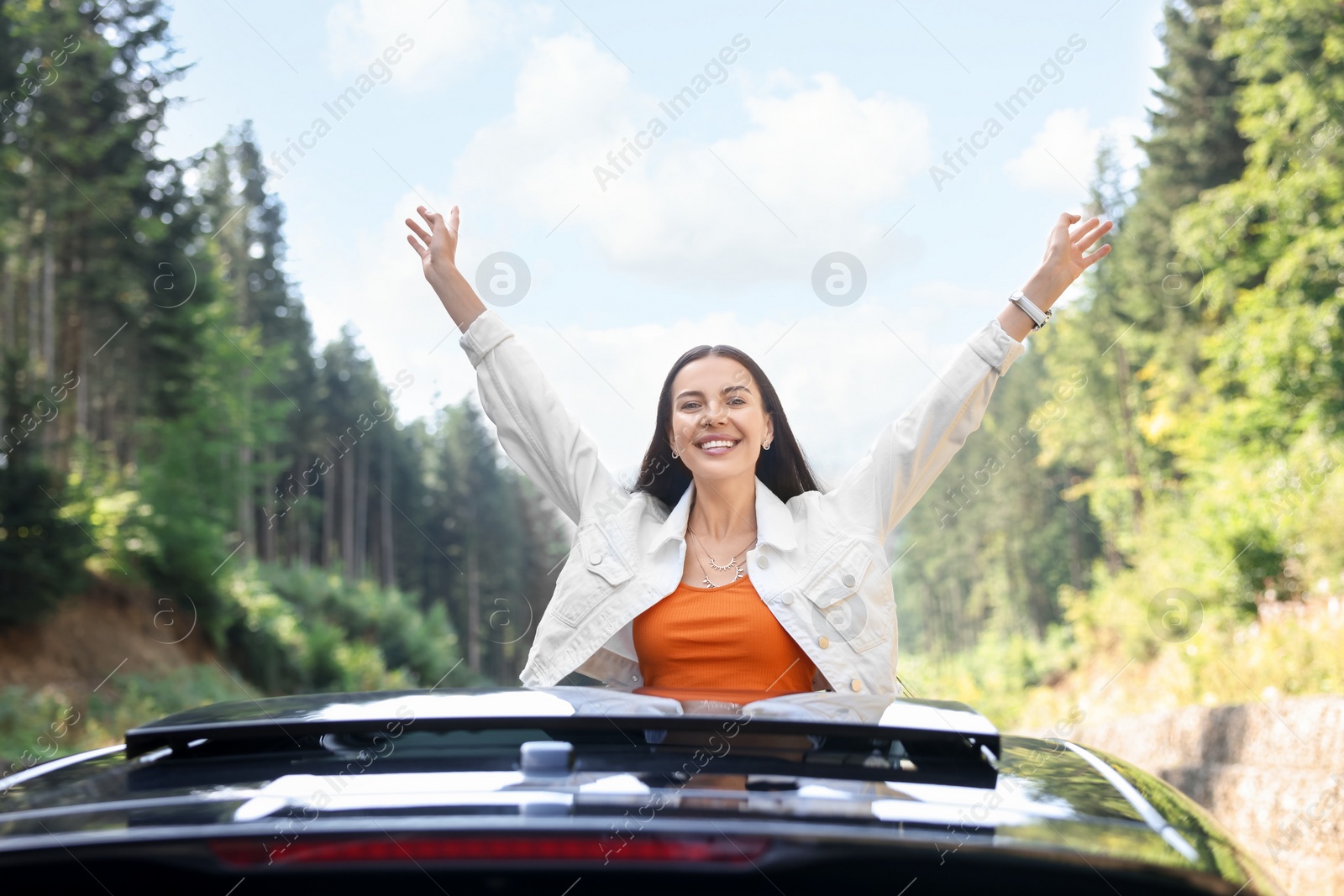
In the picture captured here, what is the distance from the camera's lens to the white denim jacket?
338 cm

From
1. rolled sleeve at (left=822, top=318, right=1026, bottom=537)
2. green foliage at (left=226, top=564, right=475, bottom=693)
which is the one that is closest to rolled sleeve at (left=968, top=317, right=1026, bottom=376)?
rolled sleeve at (left=822, top=318, right=1026, bottom=537)

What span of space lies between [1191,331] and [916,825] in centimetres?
3335

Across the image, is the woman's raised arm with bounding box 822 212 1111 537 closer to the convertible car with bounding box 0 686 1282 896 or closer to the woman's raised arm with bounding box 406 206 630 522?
the woman's raised arm with bounding box 406 206 630 522

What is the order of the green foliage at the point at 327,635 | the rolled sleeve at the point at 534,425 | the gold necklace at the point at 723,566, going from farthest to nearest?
1. the green foliage at the point at 327,635
2. the rolled sleeve at the point at 534,425
3. the gold necklace at the point at 723,566

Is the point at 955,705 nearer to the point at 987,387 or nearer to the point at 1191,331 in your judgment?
the point at 987,387

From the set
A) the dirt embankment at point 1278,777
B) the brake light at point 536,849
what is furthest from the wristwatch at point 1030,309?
the brake light at point 536,849

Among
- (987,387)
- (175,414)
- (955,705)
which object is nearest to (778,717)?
(955,705)

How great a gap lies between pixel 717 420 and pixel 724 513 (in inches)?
13.3

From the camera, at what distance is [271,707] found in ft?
6.71

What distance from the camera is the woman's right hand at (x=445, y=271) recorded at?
4.12 meters

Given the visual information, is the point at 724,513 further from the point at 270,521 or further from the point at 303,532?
the point at 303,532

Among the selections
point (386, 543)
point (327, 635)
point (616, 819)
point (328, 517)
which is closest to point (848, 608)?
point (616, 819)

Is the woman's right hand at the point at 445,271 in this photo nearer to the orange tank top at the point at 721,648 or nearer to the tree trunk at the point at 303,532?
the orange tank top at the point at 721,648

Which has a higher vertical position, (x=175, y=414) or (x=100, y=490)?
(x=175, y=414)
